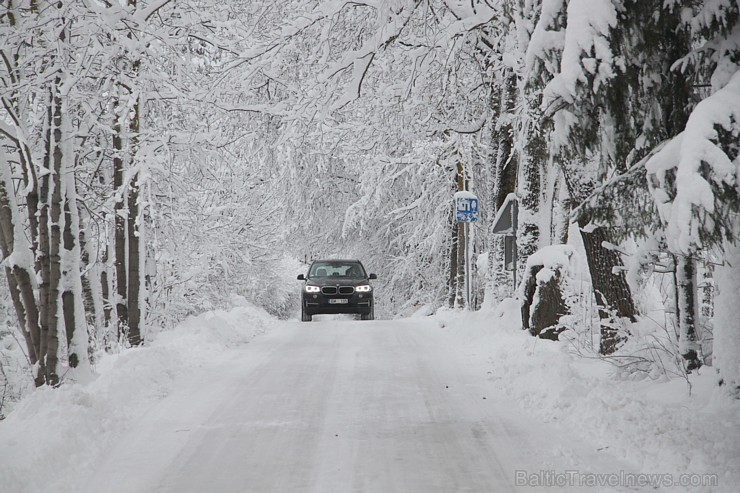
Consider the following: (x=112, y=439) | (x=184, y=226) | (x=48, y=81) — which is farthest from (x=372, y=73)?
(x=112, y=439)

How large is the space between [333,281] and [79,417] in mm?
12754

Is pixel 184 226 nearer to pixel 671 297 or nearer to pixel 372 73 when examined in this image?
pixel 372 73

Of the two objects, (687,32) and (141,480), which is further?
(687,32)

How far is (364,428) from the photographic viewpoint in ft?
19.4

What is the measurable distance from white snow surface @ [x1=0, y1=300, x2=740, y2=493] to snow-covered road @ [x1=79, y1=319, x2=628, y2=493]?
0.06 ft

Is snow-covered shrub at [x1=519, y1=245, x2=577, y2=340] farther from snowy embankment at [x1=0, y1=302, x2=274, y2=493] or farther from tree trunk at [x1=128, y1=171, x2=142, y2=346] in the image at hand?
tree trunk at [x1=128, y1=171, x2=142, y2=346]

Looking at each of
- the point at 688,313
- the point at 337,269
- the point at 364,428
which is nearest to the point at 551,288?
the point at 688,313

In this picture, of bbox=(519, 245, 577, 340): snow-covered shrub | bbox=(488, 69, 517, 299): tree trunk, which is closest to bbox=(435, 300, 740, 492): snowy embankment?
bbox=(519, 245, 577, 340): snow-covered shrub

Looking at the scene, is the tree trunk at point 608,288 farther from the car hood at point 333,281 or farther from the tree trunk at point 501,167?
the car hood at point 333,281

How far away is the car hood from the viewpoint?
1825cm

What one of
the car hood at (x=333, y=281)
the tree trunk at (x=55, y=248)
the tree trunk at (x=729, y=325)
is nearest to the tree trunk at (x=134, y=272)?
the tree trunk at (x=55, y=248)

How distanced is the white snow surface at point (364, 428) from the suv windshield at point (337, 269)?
30.7 ft

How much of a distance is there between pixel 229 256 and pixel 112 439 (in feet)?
51.6

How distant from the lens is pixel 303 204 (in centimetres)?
2598
